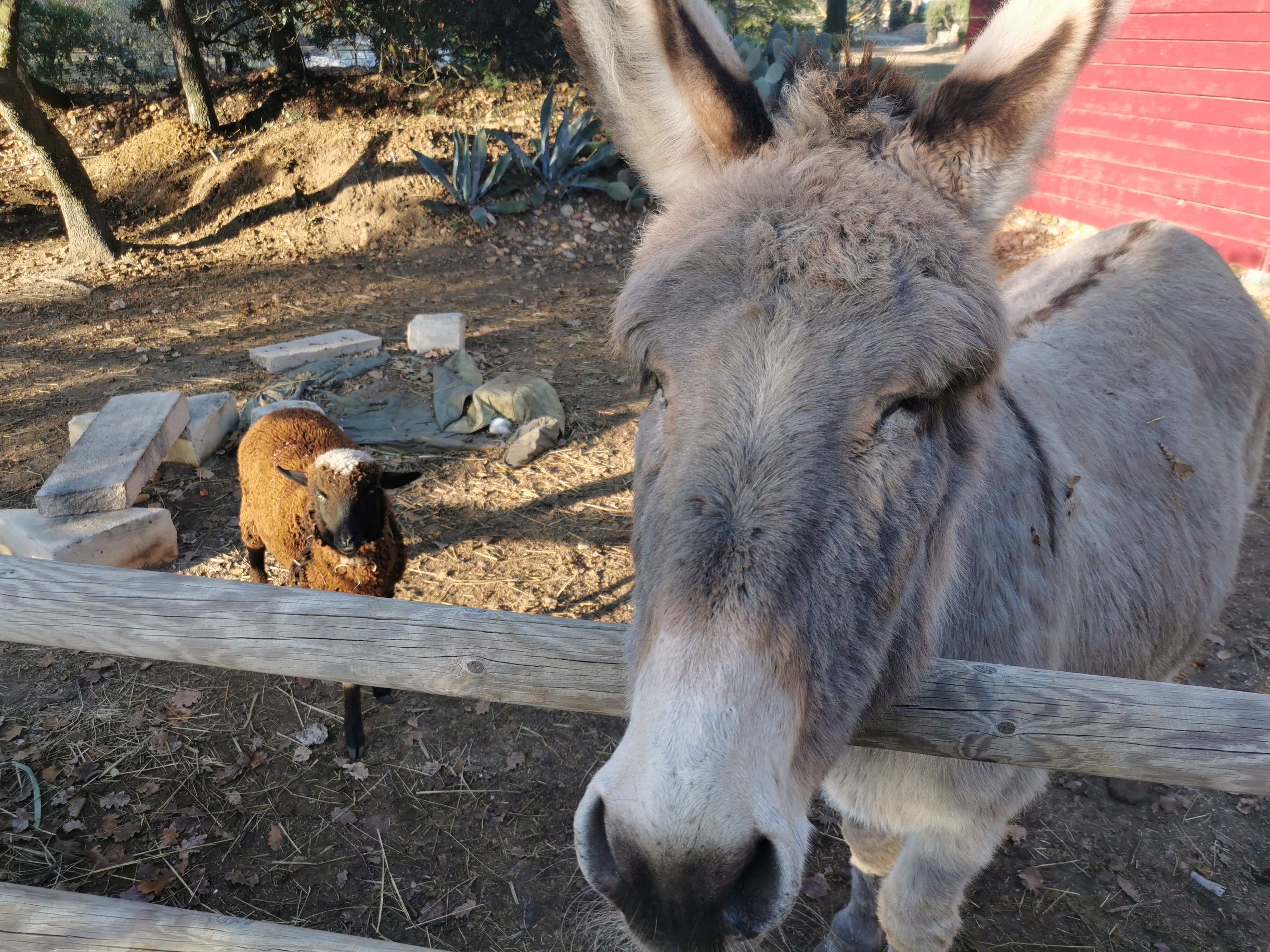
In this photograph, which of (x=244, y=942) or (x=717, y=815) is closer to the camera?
(x=717, y=815)

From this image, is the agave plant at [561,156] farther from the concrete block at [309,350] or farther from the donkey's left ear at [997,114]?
the donkey's left ear at [997,114]

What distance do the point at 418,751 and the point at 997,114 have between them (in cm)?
348

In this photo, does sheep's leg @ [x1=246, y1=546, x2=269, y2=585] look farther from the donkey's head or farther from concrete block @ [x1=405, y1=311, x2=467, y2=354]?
the donkey's head

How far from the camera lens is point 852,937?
9.20ft

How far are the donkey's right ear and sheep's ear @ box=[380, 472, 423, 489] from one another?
258 centimetres

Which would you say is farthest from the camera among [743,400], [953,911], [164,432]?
[164,432]

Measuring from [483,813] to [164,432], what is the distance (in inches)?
145

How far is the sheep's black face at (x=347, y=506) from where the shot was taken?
3.54 metres

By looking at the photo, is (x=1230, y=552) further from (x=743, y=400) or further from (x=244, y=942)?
(x=244, y=942)

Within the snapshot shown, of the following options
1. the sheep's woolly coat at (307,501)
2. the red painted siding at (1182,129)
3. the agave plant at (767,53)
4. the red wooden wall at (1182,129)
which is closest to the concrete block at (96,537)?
the sheep's woolly coat at (307,501)

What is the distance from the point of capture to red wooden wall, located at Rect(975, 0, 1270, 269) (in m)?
7.48

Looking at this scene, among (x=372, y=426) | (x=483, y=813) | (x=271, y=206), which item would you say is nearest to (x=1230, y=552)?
(x=483, y=813)

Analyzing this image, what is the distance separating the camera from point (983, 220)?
1.58 metres

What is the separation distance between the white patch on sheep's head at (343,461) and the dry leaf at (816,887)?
9.12 ft
